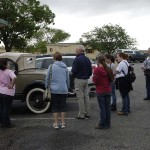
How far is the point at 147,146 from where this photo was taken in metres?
7.32

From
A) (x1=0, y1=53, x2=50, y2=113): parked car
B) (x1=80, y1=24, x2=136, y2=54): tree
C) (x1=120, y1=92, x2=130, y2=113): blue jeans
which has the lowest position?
(x1=120, y1=92, x2=130, y2=113): blue jeans

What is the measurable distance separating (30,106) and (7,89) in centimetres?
212

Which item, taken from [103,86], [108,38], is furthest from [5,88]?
[108,38]

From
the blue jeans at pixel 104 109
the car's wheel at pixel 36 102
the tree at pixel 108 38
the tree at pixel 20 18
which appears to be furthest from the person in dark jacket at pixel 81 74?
the tree at pixel 108 38

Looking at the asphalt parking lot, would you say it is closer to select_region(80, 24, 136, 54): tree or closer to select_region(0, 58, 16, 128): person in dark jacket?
select_region(0, 58, 16, 128): person in dark jacket

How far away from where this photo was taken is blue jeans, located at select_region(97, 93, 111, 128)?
8.95 metres

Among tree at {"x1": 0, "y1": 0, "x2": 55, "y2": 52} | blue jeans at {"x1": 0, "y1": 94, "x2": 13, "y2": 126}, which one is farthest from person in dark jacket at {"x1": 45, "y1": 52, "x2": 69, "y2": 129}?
tree at {"x1": 0, "y1": 0, "x2": 55, "y2": 52}

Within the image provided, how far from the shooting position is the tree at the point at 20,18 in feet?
166

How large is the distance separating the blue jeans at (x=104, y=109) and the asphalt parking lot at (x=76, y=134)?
20cm

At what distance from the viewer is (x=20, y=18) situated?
51.4 m

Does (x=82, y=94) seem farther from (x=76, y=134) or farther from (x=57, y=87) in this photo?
(x=76, y=134)

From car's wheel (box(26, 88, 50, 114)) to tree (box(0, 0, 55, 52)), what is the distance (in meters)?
39.4

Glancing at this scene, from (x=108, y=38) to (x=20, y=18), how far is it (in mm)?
36078

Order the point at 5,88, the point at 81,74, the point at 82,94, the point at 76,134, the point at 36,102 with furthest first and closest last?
1. the point at 36,102
2. the point at 82,94
3. the point at 81,74
4. the point at 5,88
5. the point at 76,134
